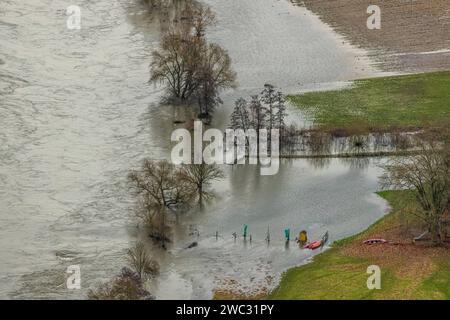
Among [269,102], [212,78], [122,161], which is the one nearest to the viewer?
[122,161]

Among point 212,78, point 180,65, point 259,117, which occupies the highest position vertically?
point 180,65

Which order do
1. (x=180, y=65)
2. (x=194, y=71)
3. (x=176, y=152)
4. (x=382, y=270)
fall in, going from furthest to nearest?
(x=180, y=65)
(x=194, y=71)
(x=176, y=152)
(x=382, y=270)

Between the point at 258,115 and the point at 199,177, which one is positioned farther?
the point at 258,115

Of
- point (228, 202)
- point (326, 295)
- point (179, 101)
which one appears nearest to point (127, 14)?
point (179, 101)

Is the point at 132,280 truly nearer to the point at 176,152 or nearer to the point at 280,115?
the point at 176,152

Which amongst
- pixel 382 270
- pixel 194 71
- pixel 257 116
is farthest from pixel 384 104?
pixel 382 270
